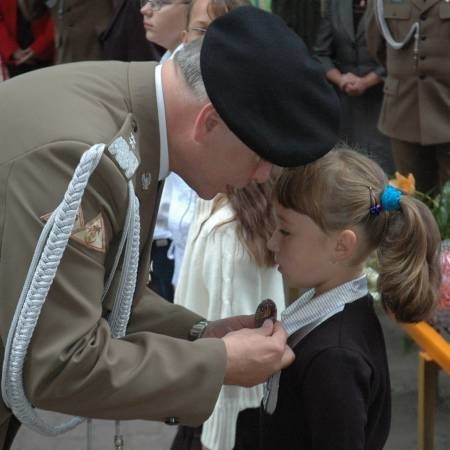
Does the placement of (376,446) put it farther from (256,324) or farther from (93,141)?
(93,141)

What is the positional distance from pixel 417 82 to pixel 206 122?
296 centimetres

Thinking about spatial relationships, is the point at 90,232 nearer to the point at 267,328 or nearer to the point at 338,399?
the point at 267,328

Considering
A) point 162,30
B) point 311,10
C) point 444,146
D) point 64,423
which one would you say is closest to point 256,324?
point 64,423

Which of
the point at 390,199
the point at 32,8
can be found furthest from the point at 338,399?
the point at 32,8

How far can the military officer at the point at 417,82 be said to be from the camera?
4.30m

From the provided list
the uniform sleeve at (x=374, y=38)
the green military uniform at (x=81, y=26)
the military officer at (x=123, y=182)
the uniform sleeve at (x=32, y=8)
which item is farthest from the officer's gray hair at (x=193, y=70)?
the uniform sleeve at (x=32, y=8)

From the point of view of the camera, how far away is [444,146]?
4.39 metres

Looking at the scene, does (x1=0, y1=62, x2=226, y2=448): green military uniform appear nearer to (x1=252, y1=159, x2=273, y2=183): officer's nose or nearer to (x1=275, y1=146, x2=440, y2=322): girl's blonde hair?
(x1=252, y1=159, x2=273, y2=183): officer's nose

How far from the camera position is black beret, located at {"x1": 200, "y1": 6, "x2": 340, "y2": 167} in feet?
5.17

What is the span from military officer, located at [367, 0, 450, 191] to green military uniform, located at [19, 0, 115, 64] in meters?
1.72

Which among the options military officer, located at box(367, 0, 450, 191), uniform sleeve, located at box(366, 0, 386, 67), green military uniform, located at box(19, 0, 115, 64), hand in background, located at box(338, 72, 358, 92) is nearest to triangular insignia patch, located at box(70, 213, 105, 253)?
military officer, located at box(367, 0, 450, 191)

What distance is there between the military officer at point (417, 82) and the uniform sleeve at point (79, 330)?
299cm

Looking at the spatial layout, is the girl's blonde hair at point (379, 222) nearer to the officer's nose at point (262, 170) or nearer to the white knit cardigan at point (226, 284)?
the officer's nose at point (262, 170)

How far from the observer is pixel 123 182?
1555 mm
